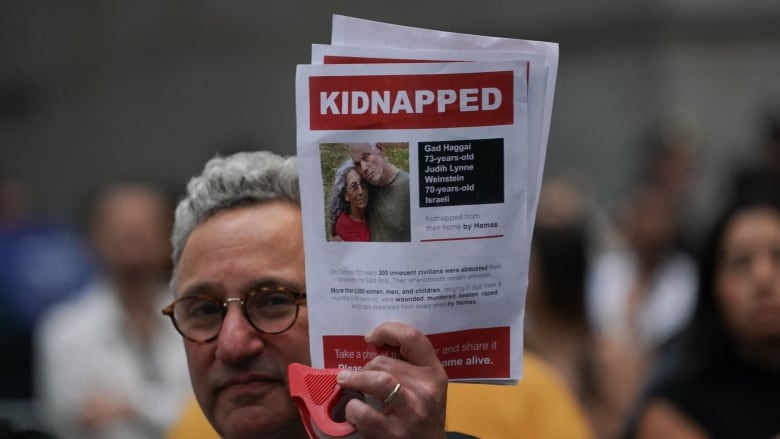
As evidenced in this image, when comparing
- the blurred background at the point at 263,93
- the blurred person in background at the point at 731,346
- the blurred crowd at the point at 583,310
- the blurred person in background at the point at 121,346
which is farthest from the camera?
the blurred background at the point at 263,93

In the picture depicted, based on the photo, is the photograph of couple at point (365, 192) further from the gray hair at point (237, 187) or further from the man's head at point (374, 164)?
the gray hair at point (237, 187)

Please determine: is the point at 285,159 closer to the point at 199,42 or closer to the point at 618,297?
the point at 618,297

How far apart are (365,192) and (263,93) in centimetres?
608

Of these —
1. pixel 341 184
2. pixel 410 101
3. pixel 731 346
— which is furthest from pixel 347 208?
pixel 731 346

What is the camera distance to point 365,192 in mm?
2412

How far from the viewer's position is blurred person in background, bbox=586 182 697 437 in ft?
19.5

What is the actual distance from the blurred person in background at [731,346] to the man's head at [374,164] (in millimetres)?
2010

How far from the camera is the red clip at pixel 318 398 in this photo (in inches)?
95.2

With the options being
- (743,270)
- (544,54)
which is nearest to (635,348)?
(743,270)

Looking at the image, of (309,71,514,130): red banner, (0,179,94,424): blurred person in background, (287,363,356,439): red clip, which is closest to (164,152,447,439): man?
(287,363,356,439): red clip

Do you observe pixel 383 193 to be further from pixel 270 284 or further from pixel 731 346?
pixel 731 346

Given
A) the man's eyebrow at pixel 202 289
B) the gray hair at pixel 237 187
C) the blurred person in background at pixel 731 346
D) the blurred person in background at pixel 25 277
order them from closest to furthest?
the man's eyebrow at pixel 202 289, the gray hair at pixel 237 187, the blurred person in background at pixel 731 346, the blurred person in background at pixel 25 277

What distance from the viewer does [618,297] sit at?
23.3 ft

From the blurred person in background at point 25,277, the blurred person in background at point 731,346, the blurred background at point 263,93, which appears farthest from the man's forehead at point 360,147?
the blurred background at point 263,93
